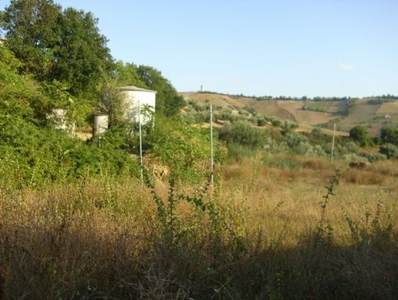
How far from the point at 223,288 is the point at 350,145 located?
25491mm

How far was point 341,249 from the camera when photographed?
423 cm

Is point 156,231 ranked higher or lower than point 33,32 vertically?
lower

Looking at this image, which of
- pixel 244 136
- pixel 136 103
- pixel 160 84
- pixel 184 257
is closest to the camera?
pixel 184 257

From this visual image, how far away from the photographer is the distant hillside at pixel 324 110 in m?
44.5

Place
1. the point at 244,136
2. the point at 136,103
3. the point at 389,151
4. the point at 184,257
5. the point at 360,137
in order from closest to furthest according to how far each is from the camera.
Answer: the point at 184,257
the point at 136,103
the point at 244,136
the point at 389,151
the point at 360,137

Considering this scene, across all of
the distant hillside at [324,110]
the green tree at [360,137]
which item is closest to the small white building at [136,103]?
the green tree at [360,137]

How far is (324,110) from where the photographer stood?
55.3 metres

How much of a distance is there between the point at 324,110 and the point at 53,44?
46.8 metres

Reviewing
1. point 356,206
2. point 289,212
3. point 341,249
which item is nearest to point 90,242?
point 341,249

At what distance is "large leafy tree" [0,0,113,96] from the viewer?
12977 millimetres

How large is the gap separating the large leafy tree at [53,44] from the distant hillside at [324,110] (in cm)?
→ 2858

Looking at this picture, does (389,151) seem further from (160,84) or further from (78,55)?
(78,55)

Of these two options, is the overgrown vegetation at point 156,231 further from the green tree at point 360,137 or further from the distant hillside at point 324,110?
the distant hillside at point 324,110

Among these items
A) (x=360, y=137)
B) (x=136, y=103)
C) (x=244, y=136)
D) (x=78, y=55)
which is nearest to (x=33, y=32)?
(x=78, y=55)
